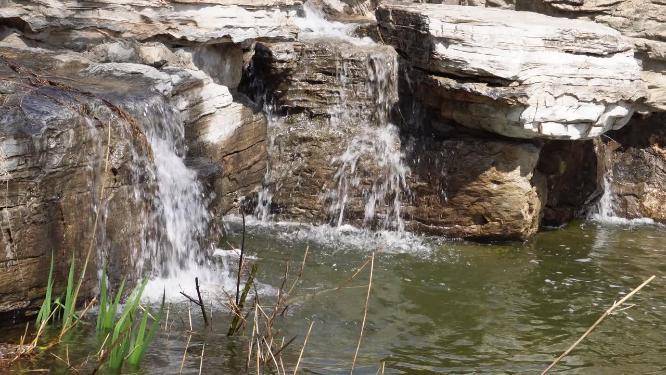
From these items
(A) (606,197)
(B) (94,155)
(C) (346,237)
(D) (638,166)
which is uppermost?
(B) (94,155)

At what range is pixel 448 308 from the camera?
5926mm

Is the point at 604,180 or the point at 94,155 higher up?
the point at 94,155

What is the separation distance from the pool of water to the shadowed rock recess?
0.37 meters

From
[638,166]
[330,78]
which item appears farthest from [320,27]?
[638,166]

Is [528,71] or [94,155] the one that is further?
[528,71]

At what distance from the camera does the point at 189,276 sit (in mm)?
5902

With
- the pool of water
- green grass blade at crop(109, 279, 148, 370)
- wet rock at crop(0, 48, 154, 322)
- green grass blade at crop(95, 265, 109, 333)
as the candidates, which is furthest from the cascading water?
green grass blade at crop(109, 279, 148, 370)

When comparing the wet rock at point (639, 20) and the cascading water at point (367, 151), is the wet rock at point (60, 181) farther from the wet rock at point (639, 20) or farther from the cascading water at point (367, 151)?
the wet rock at point (639, 20)

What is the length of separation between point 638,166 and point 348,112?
2596 millimetres

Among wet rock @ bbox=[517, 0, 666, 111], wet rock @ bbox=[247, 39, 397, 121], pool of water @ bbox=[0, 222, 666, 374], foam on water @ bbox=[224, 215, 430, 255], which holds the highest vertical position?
wet rock @ bbox=[517, 0, 666, 111]

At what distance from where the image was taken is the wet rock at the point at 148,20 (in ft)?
21.9

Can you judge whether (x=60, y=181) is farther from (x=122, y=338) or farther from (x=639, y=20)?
(x=639, y=20)

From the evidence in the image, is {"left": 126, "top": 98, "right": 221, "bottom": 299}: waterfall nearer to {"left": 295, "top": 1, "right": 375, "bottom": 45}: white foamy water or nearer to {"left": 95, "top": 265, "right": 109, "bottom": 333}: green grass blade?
{"left": 95, "top": 265, "right": 109, "bottom": 333}: green grass blade

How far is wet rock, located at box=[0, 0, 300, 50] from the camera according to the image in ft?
21.9
